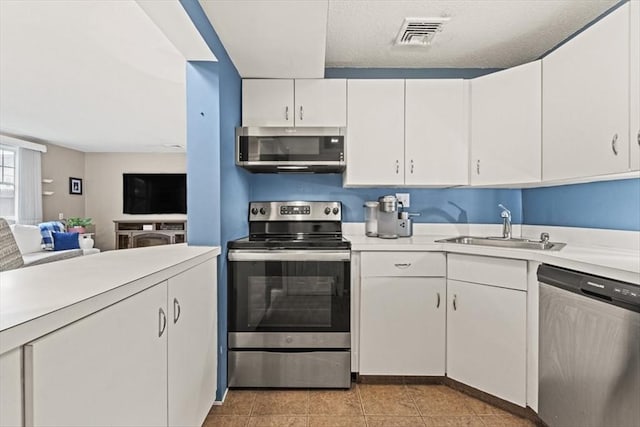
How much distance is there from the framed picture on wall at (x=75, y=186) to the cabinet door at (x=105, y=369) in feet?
25.1

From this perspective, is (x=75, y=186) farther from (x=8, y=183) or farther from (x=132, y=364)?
(x=132, y=364)

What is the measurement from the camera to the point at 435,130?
265 cm

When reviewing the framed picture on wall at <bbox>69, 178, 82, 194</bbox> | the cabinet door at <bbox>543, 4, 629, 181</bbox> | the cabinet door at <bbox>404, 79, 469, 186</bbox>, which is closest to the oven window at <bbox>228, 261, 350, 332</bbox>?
the cabinet door at <bbox>404, 79, 469, 186</bbox>

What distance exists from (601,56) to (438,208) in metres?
1.43

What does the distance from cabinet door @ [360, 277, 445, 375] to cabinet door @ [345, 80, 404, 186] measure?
0.74 meters

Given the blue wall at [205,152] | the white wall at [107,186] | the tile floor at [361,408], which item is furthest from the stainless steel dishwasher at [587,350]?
the white wall at [107,186]

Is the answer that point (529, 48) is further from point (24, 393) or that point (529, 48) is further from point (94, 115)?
point (94, 115)

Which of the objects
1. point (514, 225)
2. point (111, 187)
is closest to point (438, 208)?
point (514, 225)

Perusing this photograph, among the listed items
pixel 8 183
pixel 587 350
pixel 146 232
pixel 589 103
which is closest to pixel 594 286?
pixel 587 350

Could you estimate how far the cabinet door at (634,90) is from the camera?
1.56 m

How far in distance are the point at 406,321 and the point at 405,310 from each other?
7cm

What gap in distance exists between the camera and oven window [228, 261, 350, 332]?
7.54ft

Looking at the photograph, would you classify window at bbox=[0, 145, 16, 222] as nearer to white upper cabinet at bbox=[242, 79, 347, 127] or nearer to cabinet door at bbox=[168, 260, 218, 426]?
white upper cabinet at bbox=[242, 79, 347, 127]

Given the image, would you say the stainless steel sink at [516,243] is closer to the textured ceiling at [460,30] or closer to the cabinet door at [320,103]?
the cabinet door at [320,103]
